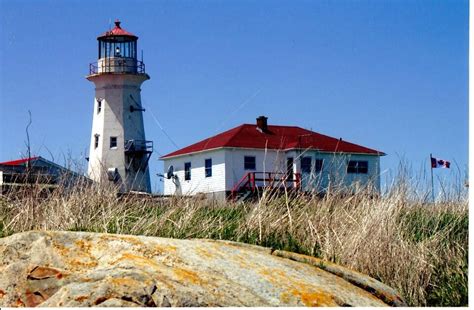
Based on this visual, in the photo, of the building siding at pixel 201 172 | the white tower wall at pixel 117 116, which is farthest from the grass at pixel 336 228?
the white tower wall at pixel 117 116

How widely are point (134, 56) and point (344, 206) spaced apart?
78.6 ft

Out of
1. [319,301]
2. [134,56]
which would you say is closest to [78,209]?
[319,301]

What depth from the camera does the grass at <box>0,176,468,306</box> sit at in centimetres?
727

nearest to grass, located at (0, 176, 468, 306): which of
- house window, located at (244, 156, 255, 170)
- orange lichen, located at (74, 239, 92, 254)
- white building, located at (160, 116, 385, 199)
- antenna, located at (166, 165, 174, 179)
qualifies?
orange lichen, located at (74, 239, 92, 254)

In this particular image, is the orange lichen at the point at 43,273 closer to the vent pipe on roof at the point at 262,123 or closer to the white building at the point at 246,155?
the white building at the point at 246,155

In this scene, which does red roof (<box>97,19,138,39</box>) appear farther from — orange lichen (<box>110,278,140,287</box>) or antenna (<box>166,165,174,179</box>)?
orange lichen (<box>110,278,140,287</box>)

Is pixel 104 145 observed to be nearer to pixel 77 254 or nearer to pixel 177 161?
pixel 177 161

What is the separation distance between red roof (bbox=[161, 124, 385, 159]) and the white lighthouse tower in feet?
4.80

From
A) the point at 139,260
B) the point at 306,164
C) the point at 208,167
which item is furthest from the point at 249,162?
the point at 139,260

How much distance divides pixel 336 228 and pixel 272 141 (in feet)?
71.9

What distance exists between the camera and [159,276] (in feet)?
16.3

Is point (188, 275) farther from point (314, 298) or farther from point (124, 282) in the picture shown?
point (314, 298)

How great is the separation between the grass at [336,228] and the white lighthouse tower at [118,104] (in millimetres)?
22205

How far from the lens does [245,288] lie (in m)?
5.11
